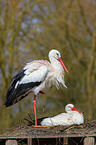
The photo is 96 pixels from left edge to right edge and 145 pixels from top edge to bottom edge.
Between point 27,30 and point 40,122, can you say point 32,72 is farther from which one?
point 27,30

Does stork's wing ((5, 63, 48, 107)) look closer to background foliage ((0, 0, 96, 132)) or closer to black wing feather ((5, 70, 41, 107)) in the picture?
black wing feather ((5, 70, 41, 107))

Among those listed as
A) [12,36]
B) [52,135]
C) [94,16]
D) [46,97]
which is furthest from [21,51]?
[52,135]

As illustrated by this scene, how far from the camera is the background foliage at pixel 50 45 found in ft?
36.3

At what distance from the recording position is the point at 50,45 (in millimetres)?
12359

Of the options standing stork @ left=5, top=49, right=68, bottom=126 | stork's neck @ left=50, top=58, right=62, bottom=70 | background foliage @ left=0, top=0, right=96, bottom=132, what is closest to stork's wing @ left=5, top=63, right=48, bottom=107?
standing stork @ left=5, top=49, right=68, bottom=126

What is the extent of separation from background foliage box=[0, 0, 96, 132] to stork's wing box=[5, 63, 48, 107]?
4.29 meters

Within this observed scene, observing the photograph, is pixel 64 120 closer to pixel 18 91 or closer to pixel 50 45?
pixel 18 91

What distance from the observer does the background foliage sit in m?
11.1

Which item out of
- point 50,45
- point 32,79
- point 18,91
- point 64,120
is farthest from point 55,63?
point 50,45

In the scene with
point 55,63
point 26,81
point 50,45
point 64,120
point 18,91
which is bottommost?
point 64,120

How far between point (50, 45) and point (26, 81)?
6.25m

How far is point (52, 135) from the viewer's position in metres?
5.35

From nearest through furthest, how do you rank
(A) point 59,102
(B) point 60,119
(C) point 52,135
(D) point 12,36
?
1. (C) point 52,135
2. (B) point 60,119
3. (D) point 12,36
4. (A) point 59,102

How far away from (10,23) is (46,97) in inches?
110
